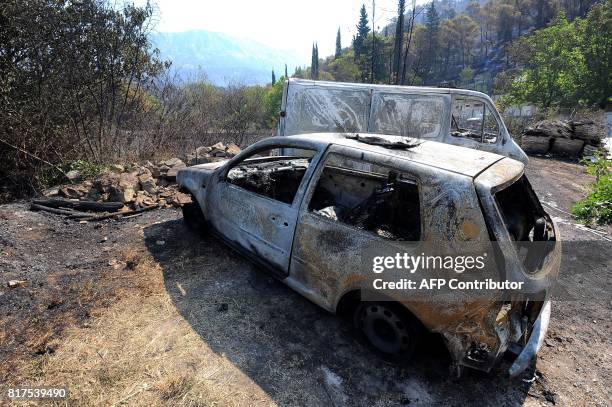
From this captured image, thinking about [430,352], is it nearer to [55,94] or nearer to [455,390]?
[455,390]

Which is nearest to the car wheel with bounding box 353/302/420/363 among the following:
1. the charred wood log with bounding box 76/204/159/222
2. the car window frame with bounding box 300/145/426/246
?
the car window frame with bounding box 300/145/426/246

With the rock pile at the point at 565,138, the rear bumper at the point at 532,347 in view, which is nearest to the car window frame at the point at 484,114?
the rear bumper at the point at 532,347

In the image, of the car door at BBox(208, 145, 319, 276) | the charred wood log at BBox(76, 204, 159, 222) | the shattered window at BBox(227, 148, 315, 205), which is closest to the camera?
the car door at BBox(208, 145, 319, 276)

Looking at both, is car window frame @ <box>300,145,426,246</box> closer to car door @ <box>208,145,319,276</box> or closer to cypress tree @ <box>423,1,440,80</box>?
A: car door @ <box>208,145,319,276</box>

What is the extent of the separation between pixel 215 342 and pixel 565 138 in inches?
517

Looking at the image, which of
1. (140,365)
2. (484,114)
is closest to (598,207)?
(484,114)

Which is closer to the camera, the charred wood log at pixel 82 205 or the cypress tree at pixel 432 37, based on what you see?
the charred wood log at pixel 82 205

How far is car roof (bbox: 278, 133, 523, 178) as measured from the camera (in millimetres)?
2214

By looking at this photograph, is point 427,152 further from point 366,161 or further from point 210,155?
point 210,155

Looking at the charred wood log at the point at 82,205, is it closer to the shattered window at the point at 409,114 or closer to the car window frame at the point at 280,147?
the car window frame at the point at 280,147

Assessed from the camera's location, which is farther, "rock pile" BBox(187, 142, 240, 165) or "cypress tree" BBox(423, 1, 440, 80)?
"cypress tree" BBox(423, 1, 440, 80)

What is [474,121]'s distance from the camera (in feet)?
21.7

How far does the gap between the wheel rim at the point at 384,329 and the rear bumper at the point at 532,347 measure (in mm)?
658

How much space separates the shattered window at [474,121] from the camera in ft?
20.5
